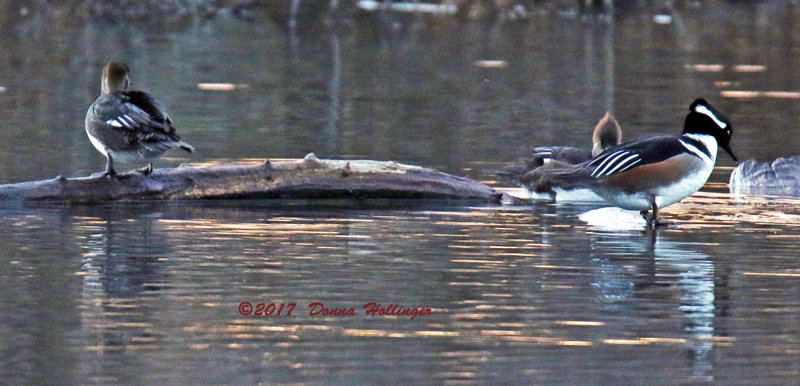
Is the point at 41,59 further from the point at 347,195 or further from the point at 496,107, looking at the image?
the point at 347,195

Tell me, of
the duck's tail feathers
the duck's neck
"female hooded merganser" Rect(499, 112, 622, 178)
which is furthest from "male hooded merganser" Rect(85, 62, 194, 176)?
the duck's neck

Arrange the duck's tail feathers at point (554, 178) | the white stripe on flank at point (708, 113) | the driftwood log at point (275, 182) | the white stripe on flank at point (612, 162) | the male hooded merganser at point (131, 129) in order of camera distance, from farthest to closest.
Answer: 1. the driftwood log at point (275, 182)
2. the male hooded merganser at point (131, 129)
3. the duck's tail feathers at point (554, 178)
4. the white stripe on flank at point (708, 113)
5. the white stripe on flank at point (612, 162)

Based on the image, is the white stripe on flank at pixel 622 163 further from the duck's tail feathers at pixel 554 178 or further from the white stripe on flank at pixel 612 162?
the duck's tail feathers at pixel 554 178

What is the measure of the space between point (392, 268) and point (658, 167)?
7.42ft

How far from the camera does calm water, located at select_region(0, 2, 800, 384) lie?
281 inches

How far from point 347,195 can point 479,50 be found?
59.3ft

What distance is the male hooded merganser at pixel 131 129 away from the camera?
11789 mm

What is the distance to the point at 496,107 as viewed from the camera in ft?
66.1

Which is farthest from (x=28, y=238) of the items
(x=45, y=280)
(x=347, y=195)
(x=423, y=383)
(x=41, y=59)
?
(x=41, y=59)

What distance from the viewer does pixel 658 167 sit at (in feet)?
34.9

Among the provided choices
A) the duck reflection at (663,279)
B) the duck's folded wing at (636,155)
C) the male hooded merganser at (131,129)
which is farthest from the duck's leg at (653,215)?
the male hooded merganser at (131,129)

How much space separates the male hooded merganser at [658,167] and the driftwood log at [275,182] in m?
1.44

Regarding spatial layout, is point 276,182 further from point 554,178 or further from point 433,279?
point 433,279

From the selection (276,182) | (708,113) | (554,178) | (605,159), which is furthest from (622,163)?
(276,182)
